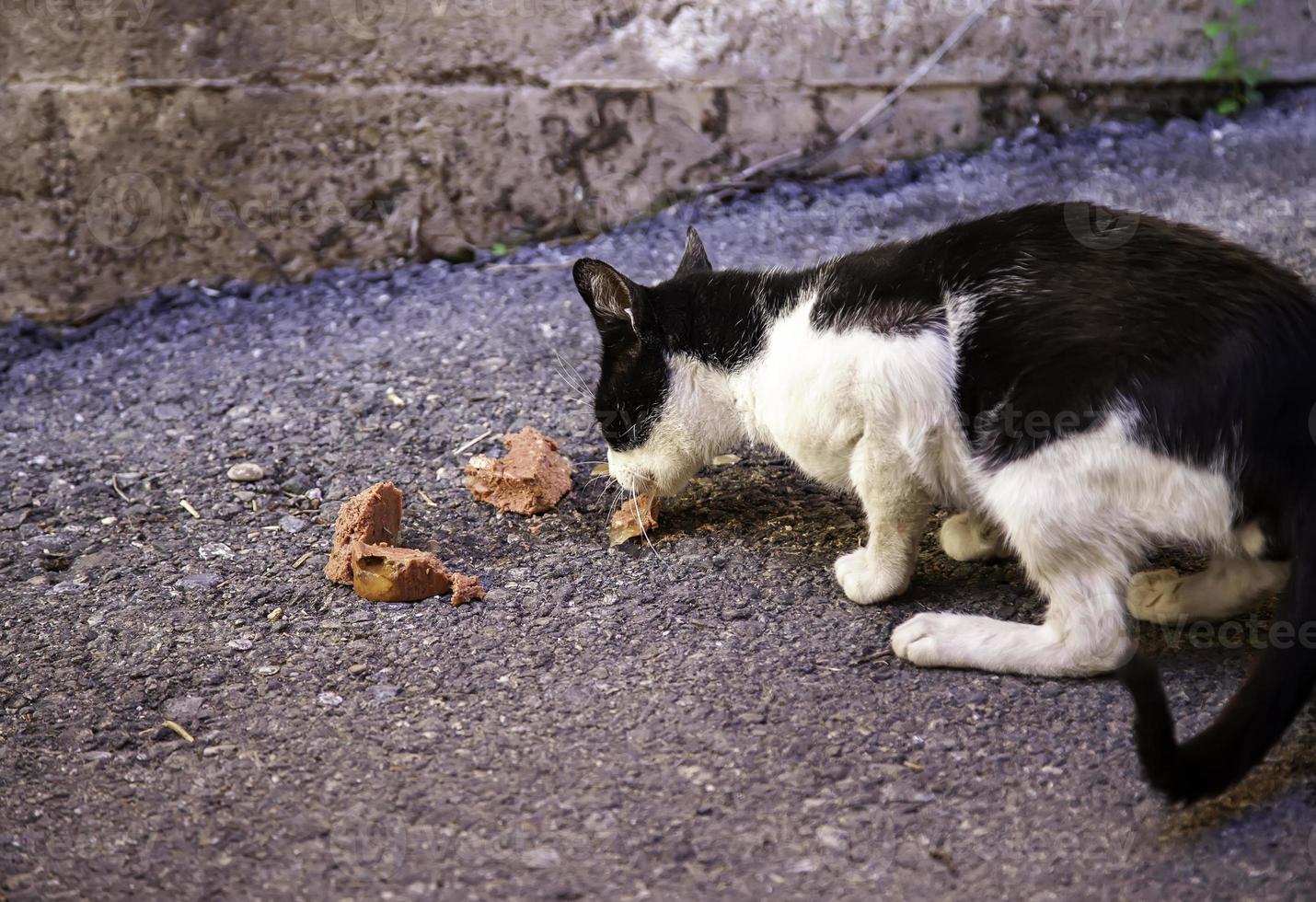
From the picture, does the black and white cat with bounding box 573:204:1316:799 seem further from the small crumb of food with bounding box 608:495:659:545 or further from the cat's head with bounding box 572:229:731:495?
the small crumb of food with bounding box 608:495:659:545

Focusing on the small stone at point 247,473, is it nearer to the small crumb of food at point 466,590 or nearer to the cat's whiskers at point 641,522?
the small crumb of food at point 466,590

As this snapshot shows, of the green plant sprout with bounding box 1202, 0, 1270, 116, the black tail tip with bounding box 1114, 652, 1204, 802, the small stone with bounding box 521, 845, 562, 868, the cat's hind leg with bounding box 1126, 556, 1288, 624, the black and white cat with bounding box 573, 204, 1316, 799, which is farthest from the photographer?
the green plant sprout with bounding box 1202, 0, 1270, 116

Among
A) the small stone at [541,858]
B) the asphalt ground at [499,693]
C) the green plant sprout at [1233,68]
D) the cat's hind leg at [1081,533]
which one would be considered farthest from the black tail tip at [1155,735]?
the green plant sprout at [1233,68]

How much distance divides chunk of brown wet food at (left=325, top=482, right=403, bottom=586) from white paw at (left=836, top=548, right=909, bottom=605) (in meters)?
1.12

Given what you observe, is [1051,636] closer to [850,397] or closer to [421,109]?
[850,397]

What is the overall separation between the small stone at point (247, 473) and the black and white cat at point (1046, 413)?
3.72ft

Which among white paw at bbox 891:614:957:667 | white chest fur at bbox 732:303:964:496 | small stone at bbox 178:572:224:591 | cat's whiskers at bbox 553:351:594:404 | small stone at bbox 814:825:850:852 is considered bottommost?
small stone at bbox 178:572:224:591

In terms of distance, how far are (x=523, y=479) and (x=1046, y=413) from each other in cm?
139

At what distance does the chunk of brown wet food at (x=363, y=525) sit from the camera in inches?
109

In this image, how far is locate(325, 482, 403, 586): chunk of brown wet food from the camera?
277cm

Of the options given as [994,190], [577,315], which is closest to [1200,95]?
[994,190]

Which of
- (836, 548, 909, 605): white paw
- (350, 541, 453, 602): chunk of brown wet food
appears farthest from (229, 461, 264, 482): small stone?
(836, 548, 909, 605): white paw

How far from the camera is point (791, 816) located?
6.45ft

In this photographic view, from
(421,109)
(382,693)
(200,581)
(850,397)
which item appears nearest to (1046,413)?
(850,397)
